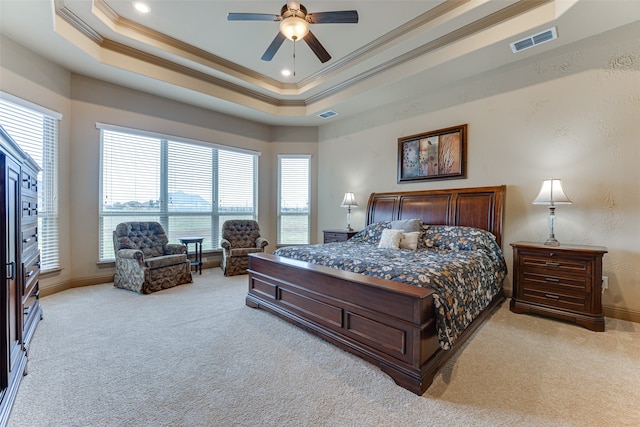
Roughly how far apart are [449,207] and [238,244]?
148 inches

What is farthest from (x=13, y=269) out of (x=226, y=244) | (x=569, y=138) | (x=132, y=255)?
(x=569, y=138)

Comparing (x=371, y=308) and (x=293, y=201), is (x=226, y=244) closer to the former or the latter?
(x=293, y=201)

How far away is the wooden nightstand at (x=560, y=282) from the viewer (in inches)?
105

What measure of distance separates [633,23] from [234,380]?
5.07 meters

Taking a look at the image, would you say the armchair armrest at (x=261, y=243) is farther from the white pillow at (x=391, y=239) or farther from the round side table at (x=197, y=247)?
the white pillow at (x=391, y=239)

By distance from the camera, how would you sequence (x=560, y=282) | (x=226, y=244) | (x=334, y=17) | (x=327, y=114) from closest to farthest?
(x=334, y=17), (x=560, y=282), (x=226, y=244), (x=327, y=114)

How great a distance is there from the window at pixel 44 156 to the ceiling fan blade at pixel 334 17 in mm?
3635

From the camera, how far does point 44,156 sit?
3.66 metres

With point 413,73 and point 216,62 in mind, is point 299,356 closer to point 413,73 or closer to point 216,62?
point 413,73

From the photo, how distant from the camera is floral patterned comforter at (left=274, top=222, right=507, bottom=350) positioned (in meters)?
2.00

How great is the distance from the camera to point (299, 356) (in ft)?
7.28

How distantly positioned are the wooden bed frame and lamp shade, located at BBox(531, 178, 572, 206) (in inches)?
22.5

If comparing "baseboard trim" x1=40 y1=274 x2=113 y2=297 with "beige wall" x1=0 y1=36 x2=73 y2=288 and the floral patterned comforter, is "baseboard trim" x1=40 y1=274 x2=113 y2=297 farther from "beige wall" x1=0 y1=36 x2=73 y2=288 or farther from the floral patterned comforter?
the floral patterned comforter

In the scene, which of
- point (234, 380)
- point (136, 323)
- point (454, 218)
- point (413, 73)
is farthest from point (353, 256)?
point (413, 73)
